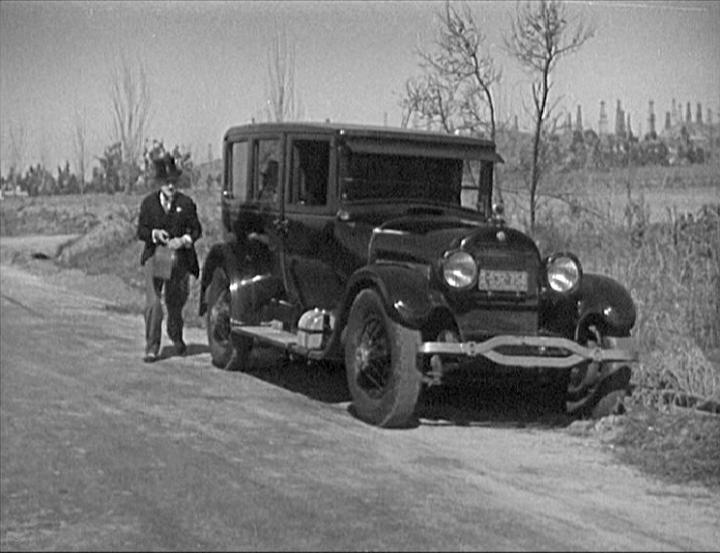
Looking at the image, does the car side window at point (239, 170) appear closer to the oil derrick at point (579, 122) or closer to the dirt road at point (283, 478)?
the dirt road at point (283, 478)

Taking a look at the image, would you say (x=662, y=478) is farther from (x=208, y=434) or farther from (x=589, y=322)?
(x=208, y=434)

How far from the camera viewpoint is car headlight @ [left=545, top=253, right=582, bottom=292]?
7.65 meters

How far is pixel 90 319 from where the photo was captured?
42.6 ft

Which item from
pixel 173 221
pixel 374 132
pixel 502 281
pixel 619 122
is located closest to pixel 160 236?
pixel 173 221

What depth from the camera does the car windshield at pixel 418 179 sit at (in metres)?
A: 8.37

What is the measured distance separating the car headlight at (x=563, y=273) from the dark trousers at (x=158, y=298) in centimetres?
366

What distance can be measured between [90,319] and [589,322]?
267 inches

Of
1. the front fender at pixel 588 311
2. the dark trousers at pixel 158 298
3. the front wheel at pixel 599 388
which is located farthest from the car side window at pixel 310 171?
Result: the front wheel at pixel 599 388

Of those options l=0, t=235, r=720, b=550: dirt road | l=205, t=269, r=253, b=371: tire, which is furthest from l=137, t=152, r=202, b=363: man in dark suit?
l=0, t=235, r=720, b=550: dirt road

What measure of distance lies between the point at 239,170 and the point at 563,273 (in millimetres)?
3130

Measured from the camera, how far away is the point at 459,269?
23.9 feet

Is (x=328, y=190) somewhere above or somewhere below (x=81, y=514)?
above

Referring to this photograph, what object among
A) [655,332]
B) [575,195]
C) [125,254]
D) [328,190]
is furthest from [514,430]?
[125,254]

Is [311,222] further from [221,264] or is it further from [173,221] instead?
[173,221]
